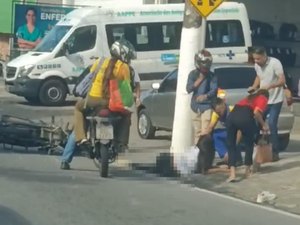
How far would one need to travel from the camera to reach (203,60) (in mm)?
Answer: 14211

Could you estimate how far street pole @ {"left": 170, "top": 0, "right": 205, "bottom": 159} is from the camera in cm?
1466

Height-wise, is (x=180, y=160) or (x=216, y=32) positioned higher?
(x=216, y=32)

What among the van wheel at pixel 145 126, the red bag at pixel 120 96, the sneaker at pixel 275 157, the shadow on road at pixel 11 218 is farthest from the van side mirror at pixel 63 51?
the shadow on road at pixel 11 218

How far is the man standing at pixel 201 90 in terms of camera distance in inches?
560

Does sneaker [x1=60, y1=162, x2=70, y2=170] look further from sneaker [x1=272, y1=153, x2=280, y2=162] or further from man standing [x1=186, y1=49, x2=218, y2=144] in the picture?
sneaker [x1=272, y1=153, x2=280, y2=162]

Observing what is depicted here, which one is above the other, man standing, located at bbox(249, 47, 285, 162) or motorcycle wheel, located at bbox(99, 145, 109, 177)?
man standing, located at bbox(249, 47, 285, 162)

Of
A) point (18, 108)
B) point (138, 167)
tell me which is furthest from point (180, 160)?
point (18, 108)

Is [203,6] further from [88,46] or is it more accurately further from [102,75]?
[88,46]

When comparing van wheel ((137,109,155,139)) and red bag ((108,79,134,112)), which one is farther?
van wheel ((137,109,155,139))

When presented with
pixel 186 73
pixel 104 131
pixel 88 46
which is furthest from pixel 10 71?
pixel 104 131

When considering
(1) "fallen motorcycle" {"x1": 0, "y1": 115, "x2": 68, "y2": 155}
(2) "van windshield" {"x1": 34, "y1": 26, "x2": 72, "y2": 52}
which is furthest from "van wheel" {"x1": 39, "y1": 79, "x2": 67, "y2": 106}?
(1) "fallen motorcycle" {"x1": 0, "y1": 115, "x2": 68, "y2": 155}

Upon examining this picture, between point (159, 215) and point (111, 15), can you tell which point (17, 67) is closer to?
point (111, 15)

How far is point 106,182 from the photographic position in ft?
42.0

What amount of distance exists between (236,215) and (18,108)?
15.2 metres
